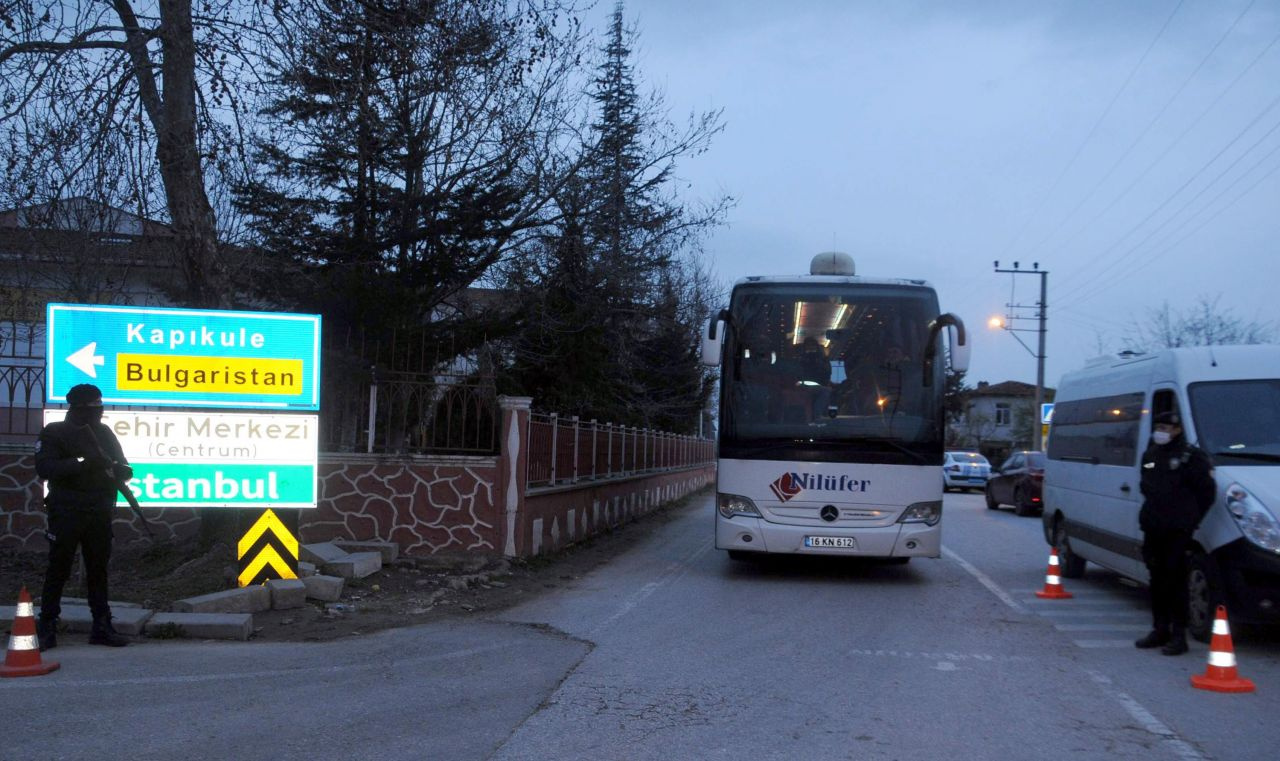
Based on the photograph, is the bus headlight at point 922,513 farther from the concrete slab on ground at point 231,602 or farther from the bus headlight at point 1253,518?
Result: the concrete slab on ground at point 231,602

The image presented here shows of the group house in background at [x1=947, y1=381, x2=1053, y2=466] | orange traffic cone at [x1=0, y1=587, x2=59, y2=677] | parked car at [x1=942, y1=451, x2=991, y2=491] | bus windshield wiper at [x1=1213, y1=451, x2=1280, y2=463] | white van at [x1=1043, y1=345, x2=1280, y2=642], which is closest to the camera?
orange traffic cone at [x1=0, y1=587, x2=59, y2=677]

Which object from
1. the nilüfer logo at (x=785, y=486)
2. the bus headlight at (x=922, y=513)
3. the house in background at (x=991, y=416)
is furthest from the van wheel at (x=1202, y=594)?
the house in background at (x=991, y=416)

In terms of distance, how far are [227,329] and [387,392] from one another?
3.14 meters

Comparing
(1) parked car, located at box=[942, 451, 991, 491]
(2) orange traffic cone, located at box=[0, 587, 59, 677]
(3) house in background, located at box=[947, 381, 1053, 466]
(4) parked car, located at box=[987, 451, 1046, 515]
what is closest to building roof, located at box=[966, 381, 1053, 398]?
(3) house in background, located at box=[947, 381, 1053, 466]

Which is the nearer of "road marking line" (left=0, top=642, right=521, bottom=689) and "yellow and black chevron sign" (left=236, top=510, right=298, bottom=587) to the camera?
"road marking line" (left=0, top=642, right=521, bottom=689)

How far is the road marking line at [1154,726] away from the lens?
5.73 meters

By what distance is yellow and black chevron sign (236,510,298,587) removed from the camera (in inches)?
399

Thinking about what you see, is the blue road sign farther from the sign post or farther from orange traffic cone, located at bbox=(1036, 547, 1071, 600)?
orange traffic cone, located at bbox=(1036, 547, 1071, 600)

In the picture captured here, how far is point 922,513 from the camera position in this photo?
40.2 feet

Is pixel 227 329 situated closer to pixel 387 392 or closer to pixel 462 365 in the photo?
pixel 387 392

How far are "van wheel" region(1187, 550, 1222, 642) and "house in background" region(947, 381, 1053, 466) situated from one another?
79.8 metres

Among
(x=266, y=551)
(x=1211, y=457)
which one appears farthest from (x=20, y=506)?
(x=1211, y=457)

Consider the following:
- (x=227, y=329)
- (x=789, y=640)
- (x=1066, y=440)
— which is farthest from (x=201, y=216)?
(x=1066, y=440)

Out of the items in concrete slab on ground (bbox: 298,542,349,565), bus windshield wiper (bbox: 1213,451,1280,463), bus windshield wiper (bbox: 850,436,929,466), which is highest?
bus windshield wiper (bbox: 1213,451,1280,463)
